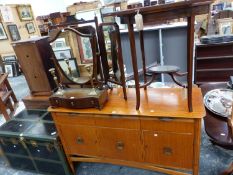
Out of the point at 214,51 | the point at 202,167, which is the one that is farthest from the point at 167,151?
the point at 214,51

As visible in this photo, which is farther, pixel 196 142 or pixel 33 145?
pixel 33 145

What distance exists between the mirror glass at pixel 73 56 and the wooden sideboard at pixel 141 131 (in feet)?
0.90

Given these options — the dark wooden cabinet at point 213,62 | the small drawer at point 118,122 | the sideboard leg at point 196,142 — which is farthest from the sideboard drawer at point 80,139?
the dark wooden cabinet at point 213,62

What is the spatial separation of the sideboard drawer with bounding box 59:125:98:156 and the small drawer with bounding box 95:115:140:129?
104 mm

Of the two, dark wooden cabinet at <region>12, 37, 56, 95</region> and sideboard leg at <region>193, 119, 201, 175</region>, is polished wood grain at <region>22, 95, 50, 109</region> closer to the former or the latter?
dark wooden cabinet at <region>12, 37, 56, 95</region>

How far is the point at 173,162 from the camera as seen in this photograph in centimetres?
123

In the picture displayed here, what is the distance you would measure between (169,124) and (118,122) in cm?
32

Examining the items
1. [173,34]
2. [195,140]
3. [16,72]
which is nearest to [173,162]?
[195,140]

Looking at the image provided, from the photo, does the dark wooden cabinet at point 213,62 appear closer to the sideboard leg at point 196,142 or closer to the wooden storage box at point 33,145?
the sideboard leg at point 196,142

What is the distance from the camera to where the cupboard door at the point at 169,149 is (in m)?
1.13

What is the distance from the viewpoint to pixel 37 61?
1.66 m

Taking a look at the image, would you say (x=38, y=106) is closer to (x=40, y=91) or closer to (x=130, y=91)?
(x=40, y=91)

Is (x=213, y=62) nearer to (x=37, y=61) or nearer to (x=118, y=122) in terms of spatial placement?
(x=118, y=122)

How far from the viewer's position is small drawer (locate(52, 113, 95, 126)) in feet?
4.20
